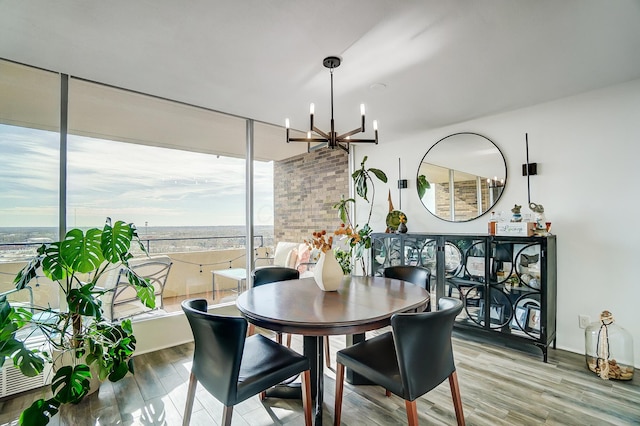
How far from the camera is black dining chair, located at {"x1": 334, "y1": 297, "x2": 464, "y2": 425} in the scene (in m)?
1.51

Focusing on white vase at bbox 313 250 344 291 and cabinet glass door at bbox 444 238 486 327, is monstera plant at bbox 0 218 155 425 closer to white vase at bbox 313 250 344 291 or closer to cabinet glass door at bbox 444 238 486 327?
white vase at bbox 313 250 344 291

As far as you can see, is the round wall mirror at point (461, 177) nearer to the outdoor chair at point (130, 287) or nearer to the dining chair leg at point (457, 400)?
the dining chair leg at point (457, 400)

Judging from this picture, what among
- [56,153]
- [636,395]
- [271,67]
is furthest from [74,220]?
[636,395]

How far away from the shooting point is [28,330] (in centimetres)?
252

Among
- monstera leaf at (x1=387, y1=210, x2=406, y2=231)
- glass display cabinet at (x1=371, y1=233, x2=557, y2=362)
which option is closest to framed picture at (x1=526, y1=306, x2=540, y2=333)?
glass display cabinet at (x1=371, y1=233, x2=557, y2=362)

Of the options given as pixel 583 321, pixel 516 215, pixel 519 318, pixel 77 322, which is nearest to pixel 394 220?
pixel 516 215

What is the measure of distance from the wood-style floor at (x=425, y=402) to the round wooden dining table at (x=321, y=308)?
355mm

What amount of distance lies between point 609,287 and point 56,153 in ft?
16.4

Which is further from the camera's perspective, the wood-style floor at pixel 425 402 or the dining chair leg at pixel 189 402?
the wood-style floor at pixel 425 402

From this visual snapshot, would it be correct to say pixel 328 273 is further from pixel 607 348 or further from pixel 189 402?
pixel 607 348

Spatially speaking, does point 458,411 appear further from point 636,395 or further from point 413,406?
point 636,395

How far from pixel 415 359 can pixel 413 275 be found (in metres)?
1.33

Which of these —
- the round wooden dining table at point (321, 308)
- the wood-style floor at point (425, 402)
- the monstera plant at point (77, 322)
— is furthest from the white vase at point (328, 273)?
the monstera plant at point (77, 322)

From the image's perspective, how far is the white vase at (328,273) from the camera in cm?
226
